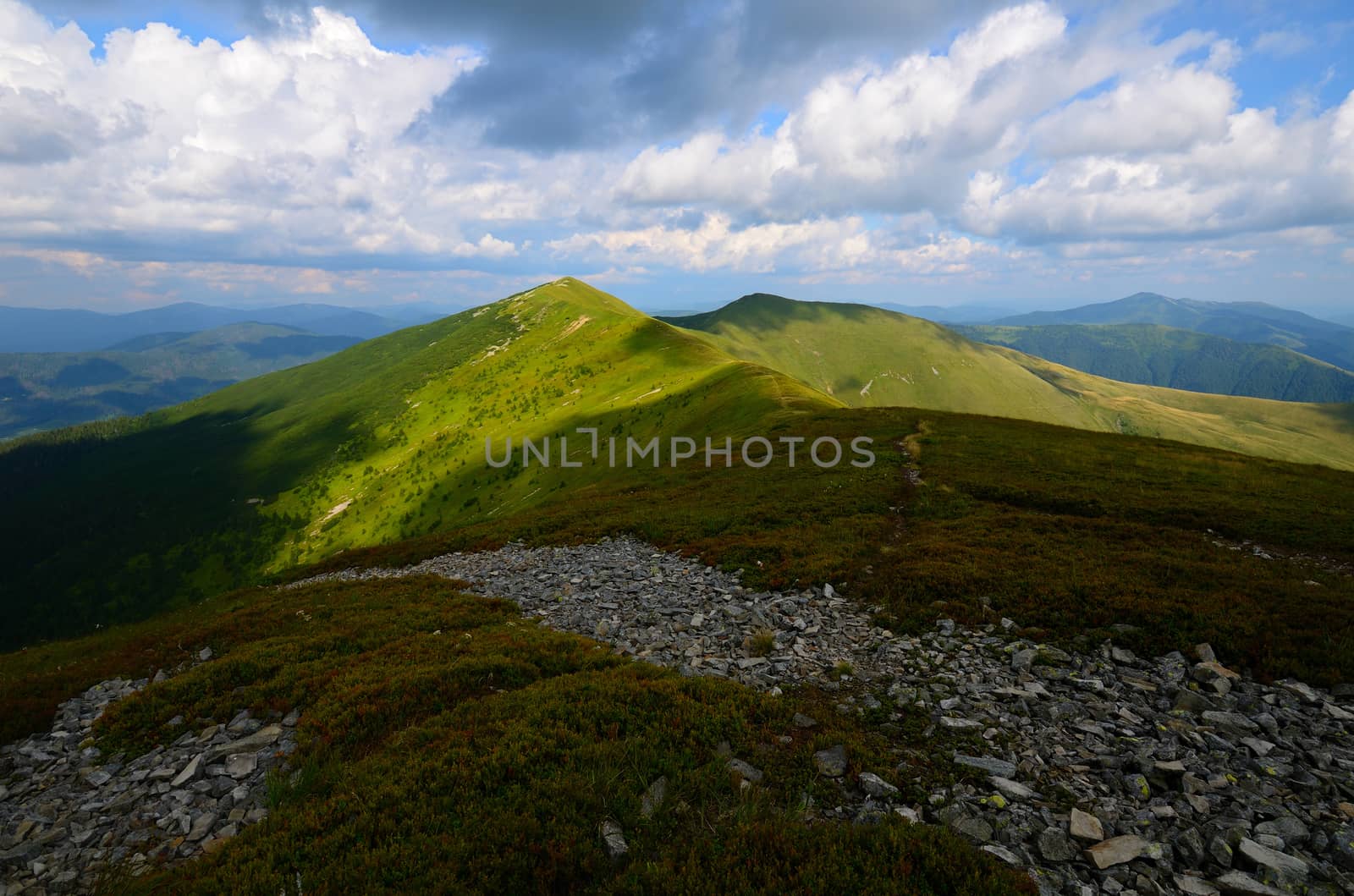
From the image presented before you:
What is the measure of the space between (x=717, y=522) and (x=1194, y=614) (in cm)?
1936

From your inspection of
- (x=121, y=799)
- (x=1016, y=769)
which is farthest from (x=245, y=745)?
(x=1016, y=769)

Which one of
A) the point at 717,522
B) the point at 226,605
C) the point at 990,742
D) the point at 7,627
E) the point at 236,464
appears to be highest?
the point at 990,742

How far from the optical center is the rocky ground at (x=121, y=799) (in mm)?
8750

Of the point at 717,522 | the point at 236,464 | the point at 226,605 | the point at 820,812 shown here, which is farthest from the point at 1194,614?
the point at 236,464

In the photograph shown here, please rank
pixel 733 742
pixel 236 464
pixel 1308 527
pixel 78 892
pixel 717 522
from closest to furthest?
pixel 78 892 < pixel 733 742 < pixel 1308 527 < pixel 717 522 < pixel 236 464

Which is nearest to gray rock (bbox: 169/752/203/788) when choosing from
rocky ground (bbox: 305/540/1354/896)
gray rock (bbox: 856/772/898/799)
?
rocky ground (bbox: 305/540/1354/896)

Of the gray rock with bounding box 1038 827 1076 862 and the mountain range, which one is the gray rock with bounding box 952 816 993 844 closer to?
the gray rock with bounding box 1038 827 1076 862

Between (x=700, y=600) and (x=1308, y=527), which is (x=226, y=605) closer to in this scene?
(x=700, y=600)

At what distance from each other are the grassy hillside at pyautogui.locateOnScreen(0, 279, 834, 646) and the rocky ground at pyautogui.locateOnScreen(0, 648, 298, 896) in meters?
45.8

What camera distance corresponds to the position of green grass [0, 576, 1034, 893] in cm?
739

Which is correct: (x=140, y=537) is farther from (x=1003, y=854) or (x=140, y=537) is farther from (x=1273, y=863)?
(x=1273, y=863)

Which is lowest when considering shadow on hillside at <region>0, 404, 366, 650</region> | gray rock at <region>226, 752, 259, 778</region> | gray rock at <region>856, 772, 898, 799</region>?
shadow on hillside at <region>0, 404, 366, 650</region>

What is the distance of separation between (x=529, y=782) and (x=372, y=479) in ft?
515

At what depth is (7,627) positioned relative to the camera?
130125mm
